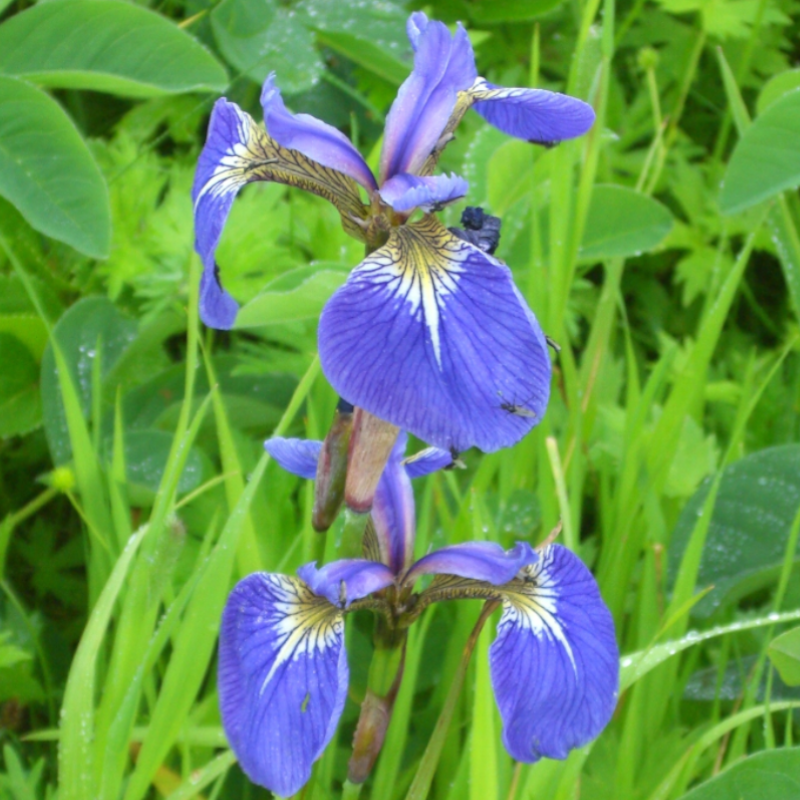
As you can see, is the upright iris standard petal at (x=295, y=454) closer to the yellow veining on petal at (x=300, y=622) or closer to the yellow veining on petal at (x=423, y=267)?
the yellow veining on petal at (x=300, y=622)

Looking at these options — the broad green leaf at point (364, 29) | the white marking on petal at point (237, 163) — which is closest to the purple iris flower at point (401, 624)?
the white marking on petal at point (237, 163)

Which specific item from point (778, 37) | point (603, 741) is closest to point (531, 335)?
point (603, 741)

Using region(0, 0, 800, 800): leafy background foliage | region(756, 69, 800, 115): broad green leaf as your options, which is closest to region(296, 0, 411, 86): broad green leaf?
region(0, 0, 800, 800): leafy background foliage

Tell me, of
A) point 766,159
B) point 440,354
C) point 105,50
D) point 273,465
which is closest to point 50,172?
point 105,50

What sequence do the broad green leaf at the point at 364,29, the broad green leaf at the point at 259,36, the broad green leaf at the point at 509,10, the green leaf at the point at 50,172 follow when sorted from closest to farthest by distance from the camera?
1. the green leaf at the point at 50,172
2. the broad green leaf at the point at 259,36
3. the broad green leaf at the point at 364,29
4. the broad green leaf at the point at 509,10

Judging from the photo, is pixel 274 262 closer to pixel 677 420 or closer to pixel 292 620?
pixel 677 420

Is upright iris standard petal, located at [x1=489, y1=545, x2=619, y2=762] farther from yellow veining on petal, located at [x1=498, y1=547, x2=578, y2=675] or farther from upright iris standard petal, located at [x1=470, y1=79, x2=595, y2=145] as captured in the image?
upright iris standard petal, located at [x1=470, y1=79, x2=595, y2=145]
